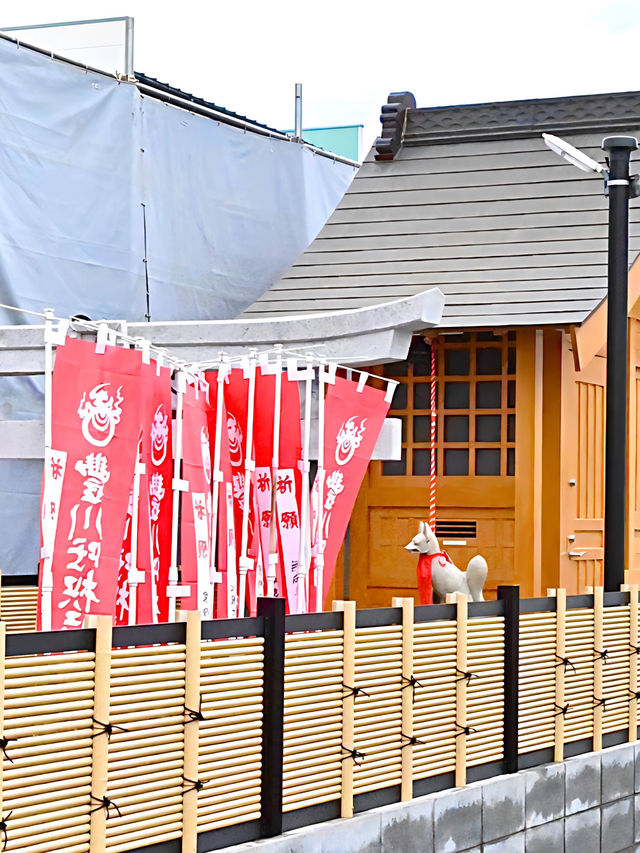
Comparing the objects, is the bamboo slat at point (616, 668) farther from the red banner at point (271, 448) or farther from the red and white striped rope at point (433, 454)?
the red and white striped rope at point (433, 454)

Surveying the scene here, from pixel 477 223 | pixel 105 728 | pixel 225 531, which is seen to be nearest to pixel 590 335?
pixel 477 223

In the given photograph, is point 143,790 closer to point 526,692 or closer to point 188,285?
point 526,692

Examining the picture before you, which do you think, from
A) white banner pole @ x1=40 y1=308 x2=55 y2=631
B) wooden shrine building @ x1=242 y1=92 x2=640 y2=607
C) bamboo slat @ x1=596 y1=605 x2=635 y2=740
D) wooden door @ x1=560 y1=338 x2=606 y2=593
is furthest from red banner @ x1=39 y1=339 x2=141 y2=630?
wooden door @ x1=560 y1=338 x2=606 y2=593

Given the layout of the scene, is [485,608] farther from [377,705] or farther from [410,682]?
[377,705]

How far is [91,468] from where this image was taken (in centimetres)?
938

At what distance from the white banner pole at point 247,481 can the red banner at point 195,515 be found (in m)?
0.66

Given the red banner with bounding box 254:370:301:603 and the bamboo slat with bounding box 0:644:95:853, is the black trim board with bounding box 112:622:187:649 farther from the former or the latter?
the red banner with bounding box 254:370:301:603

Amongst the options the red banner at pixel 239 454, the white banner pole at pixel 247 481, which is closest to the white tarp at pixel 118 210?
the red banner at pixel 239 454

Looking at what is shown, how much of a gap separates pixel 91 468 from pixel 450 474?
20.2 feet

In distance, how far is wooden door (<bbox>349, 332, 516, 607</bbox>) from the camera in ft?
47.8

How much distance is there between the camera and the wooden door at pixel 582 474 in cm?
1452

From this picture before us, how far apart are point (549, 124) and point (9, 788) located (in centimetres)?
1214

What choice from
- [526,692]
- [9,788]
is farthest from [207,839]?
[526,692]

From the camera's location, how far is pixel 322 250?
16250 millimetres
